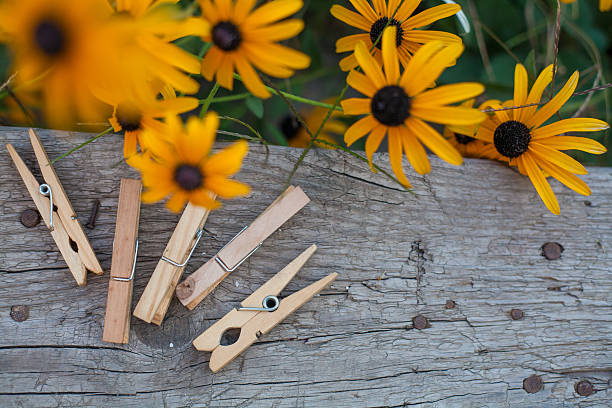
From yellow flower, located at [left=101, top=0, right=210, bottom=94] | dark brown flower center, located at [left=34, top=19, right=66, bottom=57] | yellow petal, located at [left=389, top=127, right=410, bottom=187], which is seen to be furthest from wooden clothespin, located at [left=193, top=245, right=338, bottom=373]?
dark brown flower center, located at [left=34, top=19, right=66, bottom=57]

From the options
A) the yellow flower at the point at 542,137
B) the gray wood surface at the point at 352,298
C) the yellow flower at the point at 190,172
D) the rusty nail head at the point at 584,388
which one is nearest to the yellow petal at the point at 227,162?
the yellow flower at the point at 190,172

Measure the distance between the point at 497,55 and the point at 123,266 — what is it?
998 mm

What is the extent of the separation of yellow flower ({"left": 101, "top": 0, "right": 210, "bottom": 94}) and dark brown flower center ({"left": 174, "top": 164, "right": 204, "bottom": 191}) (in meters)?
0.08

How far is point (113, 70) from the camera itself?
407 mm

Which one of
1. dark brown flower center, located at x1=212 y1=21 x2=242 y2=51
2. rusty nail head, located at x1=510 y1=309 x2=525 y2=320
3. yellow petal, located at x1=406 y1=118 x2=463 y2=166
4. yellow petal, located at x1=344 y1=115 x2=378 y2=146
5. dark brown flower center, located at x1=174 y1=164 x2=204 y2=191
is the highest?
dark brown flower center, located at x1=212 y1=21 x2=242 y2=51

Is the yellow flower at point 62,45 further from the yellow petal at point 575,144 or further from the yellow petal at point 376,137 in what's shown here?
the yellow petal at point 575,144

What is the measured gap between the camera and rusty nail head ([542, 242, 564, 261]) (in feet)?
2.97

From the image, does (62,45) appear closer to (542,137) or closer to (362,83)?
(362,83)

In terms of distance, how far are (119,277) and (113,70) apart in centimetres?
45

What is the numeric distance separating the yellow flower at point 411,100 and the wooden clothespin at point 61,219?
0.49 meters

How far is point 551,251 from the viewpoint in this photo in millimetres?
908

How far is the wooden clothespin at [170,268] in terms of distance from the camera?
0.77 metres

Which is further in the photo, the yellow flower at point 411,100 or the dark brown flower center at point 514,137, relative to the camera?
the dark brown flower center at point 514,137

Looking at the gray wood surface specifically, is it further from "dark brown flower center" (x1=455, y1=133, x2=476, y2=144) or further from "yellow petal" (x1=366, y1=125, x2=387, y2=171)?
"yellow petal" (x1=366, y1=125, x2=387, y2=171)
